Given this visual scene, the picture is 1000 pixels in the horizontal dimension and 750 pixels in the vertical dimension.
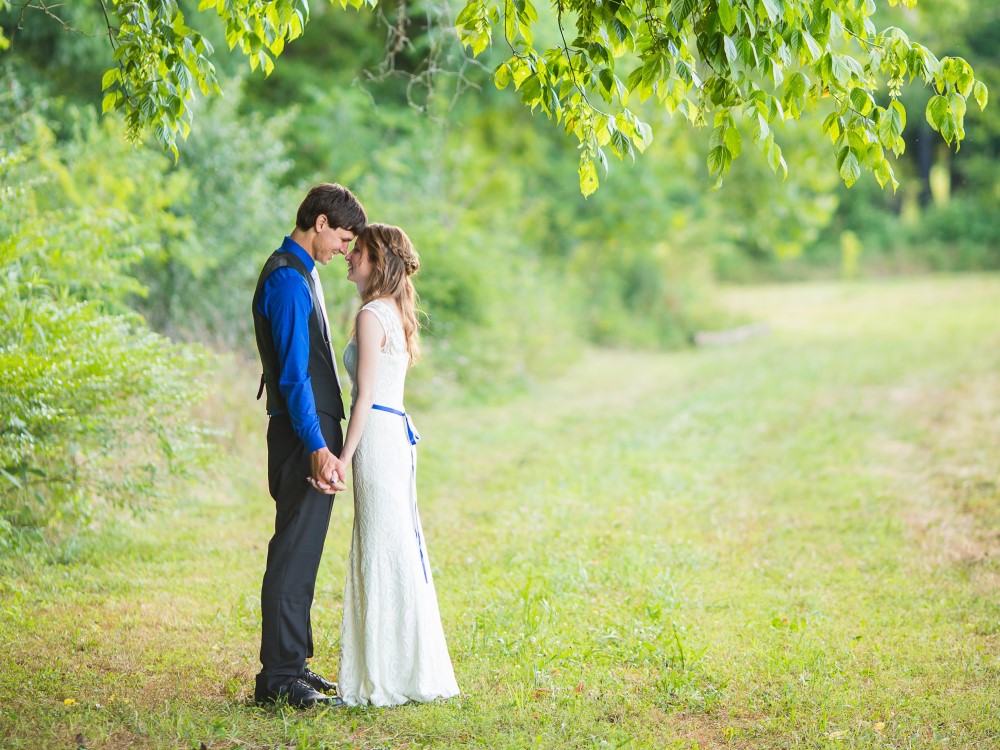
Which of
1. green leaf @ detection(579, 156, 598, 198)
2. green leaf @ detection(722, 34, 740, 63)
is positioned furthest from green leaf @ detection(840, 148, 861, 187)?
green leaf @ detection(579, 156, 598, 198)

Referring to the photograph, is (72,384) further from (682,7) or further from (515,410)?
(515,410)

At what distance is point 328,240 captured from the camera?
14.5 feet

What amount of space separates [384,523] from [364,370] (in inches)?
26.9

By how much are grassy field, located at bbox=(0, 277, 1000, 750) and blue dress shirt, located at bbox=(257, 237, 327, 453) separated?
1272mm

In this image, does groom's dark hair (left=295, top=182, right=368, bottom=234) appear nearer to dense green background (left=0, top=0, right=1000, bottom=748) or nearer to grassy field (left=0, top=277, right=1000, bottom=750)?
dense green background (left=0, top=0, right=1000, bottom=748)

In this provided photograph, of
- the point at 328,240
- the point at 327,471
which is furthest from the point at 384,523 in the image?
the point at 328,240

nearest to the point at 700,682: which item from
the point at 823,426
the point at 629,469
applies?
the point at 629,469

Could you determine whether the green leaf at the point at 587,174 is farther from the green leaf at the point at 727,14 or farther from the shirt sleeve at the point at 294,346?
the shirt sleeve at the point at 294,346

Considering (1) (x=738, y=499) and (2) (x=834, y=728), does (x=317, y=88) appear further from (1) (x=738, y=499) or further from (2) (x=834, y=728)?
(2) (x=834, y=728)

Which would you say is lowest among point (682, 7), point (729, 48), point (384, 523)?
point (384, 523)

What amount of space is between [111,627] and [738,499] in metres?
5.19

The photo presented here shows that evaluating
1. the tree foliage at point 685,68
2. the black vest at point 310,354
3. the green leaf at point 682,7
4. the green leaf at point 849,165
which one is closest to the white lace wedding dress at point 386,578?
the black vest at point 310,354

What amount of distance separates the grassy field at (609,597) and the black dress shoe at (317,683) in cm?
19

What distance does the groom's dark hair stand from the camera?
4.39 m
